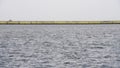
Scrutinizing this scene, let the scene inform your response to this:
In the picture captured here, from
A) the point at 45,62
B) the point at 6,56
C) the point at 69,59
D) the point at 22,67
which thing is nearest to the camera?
the point at 22,67

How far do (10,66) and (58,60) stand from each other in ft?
10.4

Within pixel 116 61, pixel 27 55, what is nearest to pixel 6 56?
pixel 27 55

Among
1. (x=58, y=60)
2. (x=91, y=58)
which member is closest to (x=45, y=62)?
(x=58, y=60)

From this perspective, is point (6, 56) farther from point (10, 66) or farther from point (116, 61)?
point (116, 61)

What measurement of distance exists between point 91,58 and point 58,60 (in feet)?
7.12

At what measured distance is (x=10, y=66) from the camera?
1847 cm

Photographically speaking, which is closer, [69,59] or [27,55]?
[69,59]

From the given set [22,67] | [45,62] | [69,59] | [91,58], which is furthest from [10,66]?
[91,58]

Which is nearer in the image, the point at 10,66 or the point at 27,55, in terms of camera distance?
the point at 10,66

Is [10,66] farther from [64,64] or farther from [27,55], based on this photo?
[27,55]

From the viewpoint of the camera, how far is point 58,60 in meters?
20.5

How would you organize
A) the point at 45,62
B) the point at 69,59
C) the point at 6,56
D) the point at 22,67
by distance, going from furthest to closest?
1. the point at 6,56
2. the point at 69,59
3. the point at 45,62
4. the point at 22,67

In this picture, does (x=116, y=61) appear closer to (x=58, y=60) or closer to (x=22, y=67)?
(x=58, y=60)

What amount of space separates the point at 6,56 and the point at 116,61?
683 centimetres
